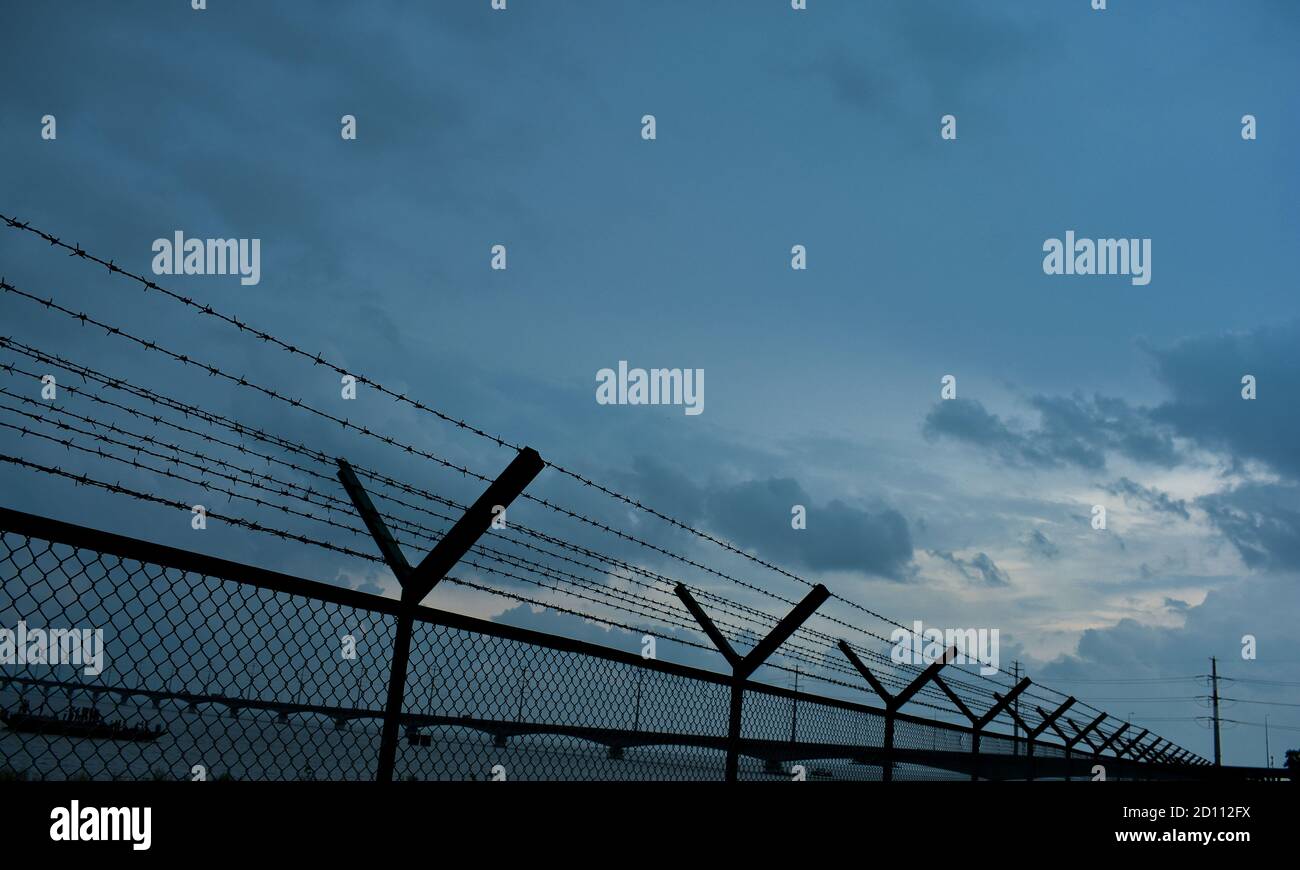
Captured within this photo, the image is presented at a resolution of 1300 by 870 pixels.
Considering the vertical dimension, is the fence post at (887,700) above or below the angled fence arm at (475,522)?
below

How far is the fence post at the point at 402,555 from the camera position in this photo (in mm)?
3525

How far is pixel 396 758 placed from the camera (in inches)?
139

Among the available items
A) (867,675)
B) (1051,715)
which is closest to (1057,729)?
(1051,715)

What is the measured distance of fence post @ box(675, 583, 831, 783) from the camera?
19.5 ft

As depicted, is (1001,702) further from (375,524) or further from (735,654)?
(375,524)

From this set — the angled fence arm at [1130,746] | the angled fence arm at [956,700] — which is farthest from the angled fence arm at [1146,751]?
the angled fence arm at [956,700]

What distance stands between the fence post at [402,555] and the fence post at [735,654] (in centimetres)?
248

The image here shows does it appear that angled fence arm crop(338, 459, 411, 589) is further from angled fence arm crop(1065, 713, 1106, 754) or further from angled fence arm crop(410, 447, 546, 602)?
angled fence arm crop(1065, 713, 1106, 754)

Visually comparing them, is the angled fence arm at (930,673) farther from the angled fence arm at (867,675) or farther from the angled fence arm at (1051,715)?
the angled fence arm at (1051,715)
